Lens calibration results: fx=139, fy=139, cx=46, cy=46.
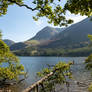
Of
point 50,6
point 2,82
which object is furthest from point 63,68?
point 2,82

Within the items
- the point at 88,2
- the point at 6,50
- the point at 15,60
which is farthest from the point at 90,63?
the point at 15,60

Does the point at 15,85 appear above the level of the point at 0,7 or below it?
below

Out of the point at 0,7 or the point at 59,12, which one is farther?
the point at 0,7

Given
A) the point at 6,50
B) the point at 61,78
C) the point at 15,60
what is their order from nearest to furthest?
the point at 61,78
the point at 6,50
the point at 15,60

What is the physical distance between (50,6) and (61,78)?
6.81 meters

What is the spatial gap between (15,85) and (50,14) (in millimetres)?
38066

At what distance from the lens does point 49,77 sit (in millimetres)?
11711

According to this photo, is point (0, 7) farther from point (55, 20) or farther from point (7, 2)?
point (55, 20)

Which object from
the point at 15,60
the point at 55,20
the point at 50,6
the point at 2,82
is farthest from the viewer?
the point at 2,82

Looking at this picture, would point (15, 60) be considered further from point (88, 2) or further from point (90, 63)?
point (88, 2)

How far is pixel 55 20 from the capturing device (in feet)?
35.7

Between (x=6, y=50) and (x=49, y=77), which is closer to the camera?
(x=49, y=77)

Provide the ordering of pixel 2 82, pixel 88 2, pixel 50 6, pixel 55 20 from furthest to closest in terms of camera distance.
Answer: pixel 2 82 → pixel 55 20 → pixel 50 6 → pixel 88 2

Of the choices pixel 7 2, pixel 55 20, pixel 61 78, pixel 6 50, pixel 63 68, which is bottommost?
pixel 61 78
